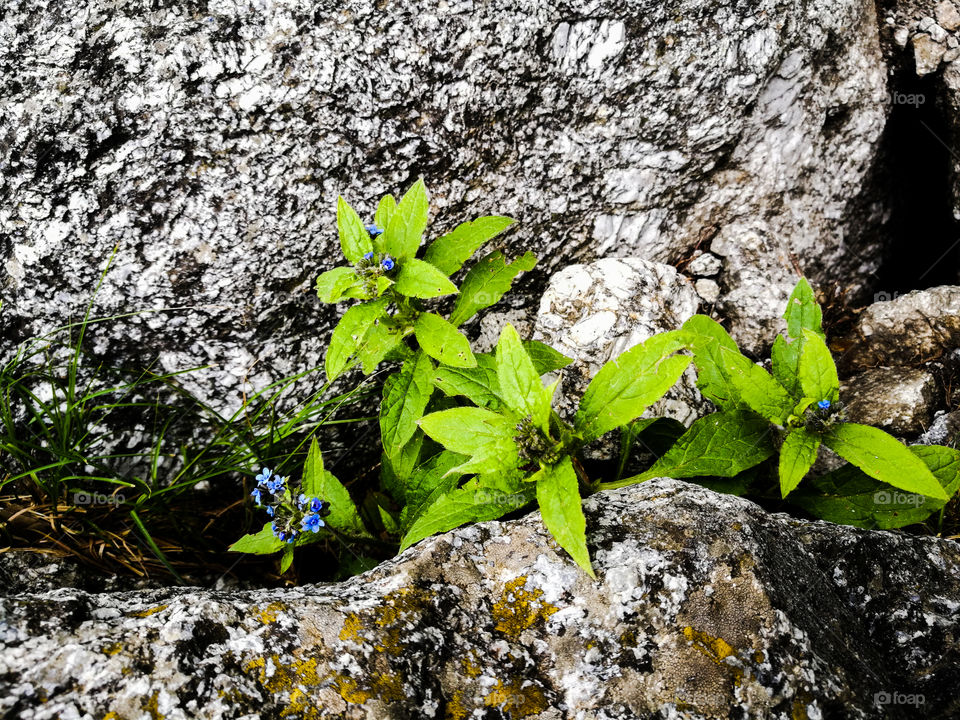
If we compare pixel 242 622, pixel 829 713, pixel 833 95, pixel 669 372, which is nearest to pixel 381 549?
pixel 242 622

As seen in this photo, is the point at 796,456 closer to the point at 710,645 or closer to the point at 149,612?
the point at 710,645

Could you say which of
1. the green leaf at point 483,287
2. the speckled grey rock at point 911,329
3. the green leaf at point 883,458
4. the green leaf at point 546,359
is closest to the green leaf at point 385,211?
the green leaf at point 483,287

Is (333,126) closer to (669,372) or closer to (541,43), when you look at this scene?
(541,43)

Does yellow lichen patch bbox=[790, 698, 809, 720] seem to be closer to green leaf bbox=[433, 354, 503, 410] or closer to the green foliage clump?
the green foliage clump

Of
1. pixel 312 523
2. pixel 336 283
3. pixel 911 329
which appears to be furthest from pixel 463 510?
pixel 911 329

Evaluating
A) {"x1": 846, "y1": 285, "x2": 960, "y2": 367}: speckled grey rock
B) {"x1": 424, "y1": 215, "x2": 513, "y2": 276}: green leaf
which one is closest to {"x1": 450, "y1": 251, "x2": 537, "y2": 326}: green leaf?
{"x1": 424, "y1": 215, "x2": 513, "y2": 276}: green leaf

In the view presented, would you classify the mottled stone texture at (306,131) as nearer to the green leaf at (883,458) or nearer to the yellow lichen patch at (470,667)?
the green leaf at (883,458)

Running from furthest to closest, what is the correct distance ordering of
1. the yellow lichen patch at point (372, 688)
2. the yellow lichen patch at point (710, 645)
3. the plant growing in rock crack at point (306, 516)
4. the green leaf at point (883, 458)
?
the plant growing in rock crack at point (306, 516)
the green leaf at point (883, 458)
the yellow lichen patch at point (710, 645)
the yellow lichen patch at point (372, 688)
